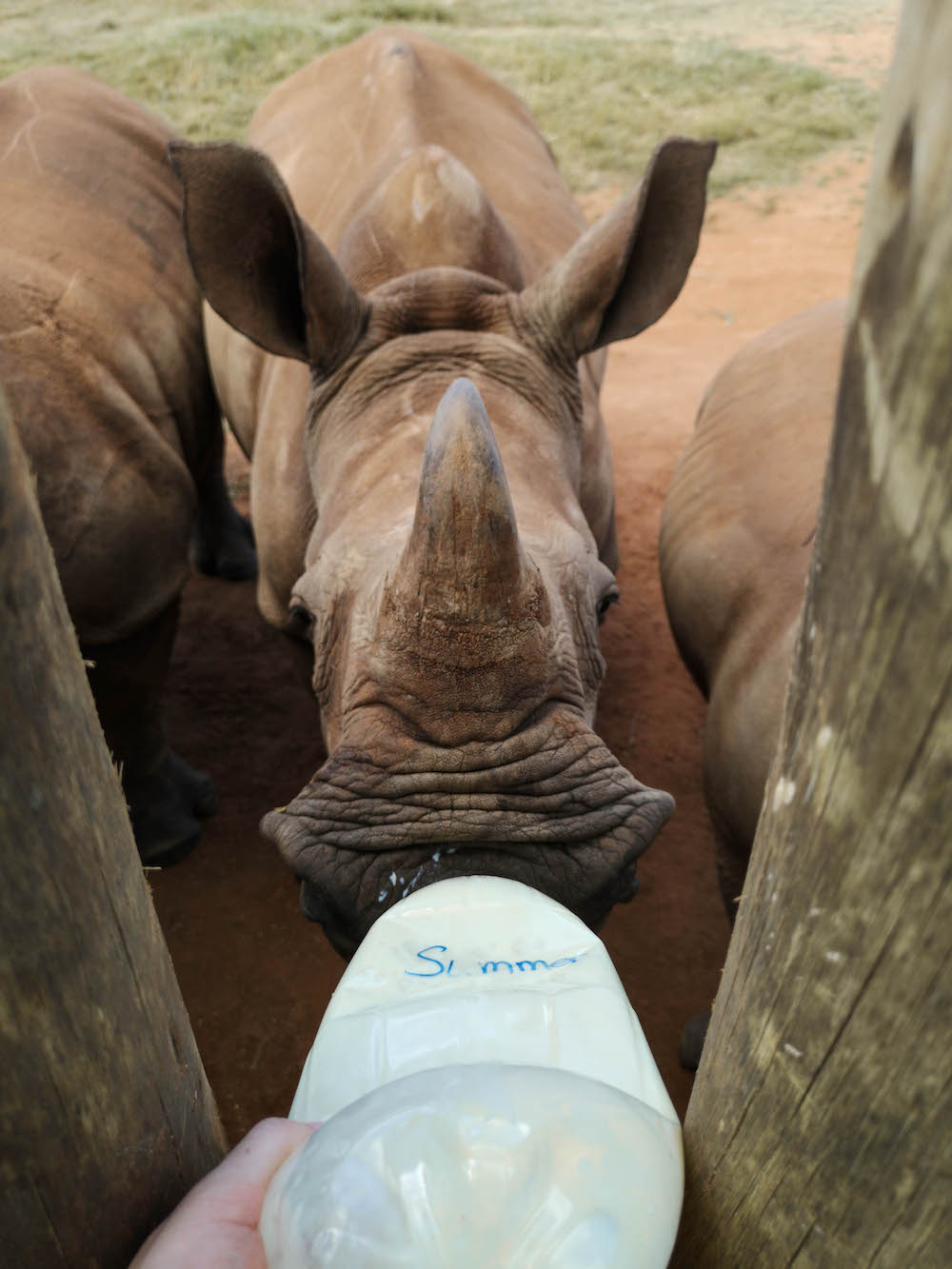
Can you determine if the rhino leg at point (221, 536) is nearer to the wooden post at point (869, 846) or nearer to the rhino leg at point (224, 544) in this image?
the rhino leg at point (224, 544)

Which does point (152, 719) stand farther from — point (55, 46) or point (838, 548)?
point (55, 46)

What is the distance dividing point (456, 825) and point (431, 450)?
0.73m

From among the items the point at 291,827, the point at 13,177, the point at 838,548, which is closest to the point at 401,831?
the point at 291,827

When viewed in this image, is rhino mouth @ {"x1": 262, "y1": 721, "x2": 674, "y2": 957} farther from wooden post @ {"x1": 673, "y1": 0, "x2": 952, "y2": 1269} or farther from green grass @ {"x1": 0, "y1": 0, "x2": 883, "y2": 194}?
green grass @ {"x1": 0, "y1": 0, "x2": 883, "y2": 194}

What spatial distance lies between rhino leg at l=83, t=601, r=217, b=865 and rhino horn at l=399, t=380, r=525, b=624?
6.34ft

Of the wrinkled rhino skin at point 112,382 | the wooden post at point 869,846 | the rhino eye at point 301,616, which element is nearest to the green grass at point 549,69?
the wrinkled rhino skin at point 112,382

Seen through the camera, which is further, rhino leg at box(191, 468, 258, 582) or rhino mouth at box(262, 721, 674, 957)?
rhino leg at box(191, 468, 258, 582)

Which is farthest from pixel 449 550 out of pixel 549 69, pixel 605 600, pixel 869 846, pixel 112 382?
pixel 549 69

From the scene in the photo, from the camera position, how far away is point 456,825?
2.29 meters

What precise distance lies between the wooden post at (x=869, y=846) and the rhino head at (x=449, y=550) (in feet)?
3.57

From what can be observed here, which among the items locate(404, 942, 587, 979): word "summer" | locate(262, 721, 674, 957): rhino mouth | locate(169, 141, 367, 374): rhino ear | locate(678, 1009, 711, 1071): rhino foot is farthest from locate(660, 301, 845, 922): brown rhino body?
locate(404, 942, 587, 979): word "summer"

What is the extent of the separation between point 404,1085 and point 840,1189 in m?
0.42

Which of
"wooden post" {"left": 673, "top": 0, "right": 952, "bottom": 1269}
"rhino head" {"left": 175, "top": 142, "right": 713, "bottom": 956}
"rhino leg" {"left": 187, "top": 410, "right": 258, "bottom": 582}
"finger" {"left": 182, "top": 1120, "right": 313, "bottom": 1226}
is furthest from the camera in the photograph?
"rhino leg" {"left": 187, "top": 410, "right": 258, "bottom": 582}

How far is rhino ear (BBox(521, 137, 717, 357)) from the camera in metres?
3.18
